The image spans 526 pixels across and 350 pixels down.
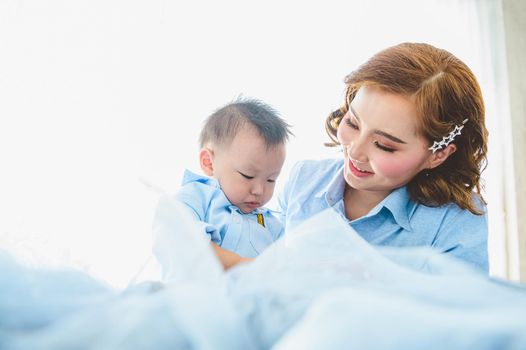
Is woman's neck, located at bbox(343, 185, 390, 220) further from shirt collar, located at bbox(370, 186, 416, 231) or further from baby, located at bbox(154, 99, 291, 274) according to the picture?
baby, located at bbox(154, 99, 291, 274)

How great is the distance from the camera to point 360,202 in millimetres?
1420

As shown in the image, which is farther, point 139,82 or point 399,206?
point 139,82

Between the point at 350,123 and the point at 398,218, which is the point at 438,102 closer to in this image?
the point at 350,123

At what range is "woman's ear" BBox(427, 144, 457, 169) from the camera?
1.28 metres

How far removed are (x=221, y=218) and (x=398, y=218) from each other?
17.3 inches

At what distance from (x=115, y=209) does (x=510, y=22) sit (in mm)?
2402

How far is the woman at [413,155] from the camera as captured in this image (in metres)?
1.17

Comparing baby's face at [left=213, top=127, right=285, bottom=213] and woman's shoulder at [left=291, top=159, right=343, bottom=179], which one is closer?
baby's face at [left=213, top=127, right=285, bottom=213]

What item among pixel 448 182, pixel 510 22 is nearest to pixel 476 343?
pixel 448 182

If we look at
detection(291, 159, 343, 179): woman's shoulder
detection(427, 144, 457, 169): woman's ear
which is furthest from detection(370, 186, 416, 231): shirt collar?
detection(291, 159, 343, 179): woman's shoulder

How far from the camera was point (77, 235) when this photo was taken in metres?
1.23

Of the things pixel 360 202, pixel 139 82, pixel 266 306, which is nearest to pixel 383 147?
pixel 360 202

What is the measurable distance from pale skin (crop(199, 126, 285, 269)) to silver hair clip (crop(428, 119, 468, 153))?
0.38 m

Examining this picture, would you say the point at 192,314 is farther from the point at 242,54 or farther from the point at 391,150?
the point at 242,54
